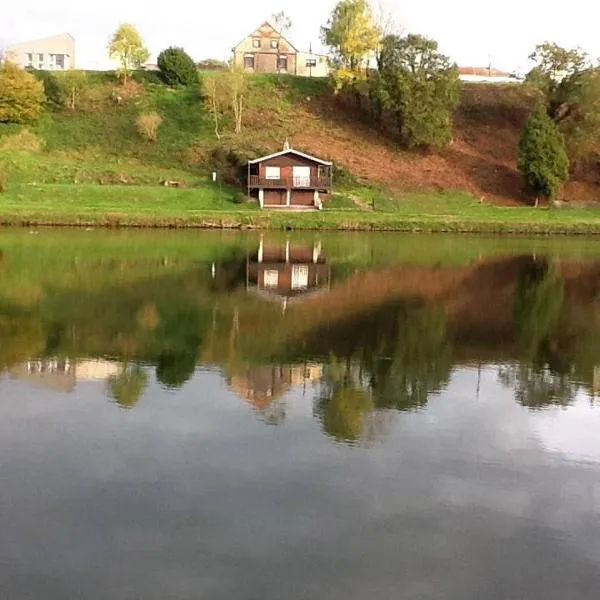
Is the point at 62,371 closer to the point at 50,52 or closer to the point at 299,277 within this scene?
the point at 299,277

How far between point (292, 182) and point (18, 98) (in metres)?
23.9

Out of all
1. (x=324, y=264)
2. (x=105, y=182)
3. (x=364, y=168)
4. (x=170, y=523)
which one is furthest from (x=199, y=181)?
(x=170, y=523)

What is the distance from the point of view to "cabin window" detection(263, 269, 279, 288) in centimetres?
2644

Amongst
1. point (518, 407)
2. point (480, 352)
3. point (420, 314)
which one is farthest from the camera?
point (420, 314)

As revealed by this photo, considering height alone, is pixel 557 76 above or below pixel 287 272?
above

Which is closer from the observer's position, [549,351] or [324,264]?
[549,351]

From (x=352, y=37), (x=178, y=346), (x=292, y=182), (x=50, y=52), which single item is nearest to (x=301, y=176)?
(x=292, y=182)

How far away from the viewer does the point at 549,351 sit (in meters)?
17.9

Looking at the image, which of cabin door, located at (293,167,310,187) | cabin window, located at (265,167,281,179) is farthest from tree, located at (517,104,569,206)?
cabin window, located at (265,167,281,179)

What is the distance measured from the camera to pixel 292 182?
5741cm

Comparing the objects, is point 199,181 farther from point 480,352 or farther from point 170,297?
point 480,352

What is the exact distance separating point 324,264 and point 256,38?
215 ft

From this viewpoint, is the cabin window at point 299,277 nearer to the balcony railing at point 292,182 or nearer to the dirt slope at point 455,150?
the balcony railing at point 292,182

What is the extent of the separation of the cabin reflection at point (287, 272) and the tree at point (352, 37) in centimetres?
3751
